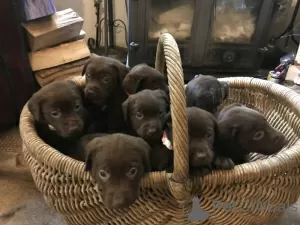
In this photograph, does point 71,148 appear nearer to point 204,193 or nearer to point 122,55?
point 204,193

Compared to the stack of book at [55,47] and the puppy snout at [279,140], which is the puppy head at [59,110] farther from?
the stack of book at [55,47]

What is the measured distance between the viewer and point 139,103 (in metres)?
1.08

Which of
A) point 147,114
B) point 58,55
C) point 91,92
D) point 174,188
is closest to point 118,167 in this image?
point 174,188

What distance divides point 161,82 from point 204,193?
0.45m

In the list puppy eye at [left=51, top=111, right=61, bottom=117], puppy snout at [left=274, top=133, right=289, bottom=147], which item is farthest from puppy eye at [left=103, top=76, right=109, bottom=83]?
puppy snout at [left=274, top=133, right=289, bottom=147]

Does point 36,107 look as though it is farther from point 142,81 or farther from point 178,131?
point 178,131

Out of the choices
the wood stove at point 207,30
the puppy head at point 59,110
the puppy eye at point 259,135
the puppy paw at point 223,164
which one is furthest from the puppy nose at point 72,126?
the wood stove at point 207,30

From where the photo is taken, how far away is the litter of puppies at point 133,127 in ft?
2.97

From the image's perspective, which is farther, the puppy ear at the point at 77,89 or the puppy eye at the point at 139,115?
the puppy ear at the point at 77,89

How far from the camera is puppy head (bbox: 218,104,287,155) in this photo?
41.8 inches

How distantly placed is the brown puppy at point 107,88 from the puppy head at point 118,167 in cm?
32

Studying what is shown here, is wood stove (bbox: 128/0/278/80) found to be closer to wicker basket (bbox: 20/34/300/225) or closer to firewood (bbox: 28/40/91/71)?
firewood (bbox: 28/40/91/71)

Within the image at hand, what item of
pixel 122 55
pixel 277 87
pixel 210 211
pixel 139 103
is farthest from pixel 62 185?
pixel 122 55

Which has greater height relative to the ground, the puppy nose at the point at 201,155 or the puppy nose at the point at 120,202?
the puppy nose at the point at 201,155
